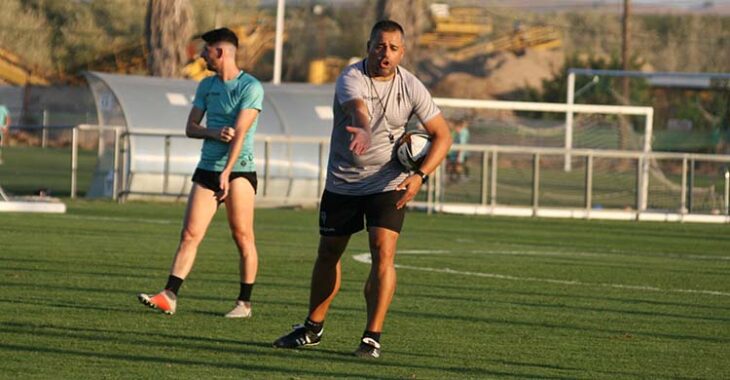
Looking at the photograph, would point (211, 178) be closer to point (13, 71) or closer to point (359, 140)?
point (359, 140)

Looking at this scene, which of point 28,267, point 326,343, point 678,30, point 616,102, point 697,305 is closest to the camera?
point 326,343

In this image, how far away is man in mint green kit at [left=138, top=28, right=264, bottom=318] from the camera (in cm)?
1295

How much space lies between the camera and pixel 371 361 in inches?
417

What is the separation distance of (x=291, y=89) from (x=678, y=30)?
103 metres

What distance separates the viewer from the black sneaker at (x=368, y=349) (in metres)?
10.7

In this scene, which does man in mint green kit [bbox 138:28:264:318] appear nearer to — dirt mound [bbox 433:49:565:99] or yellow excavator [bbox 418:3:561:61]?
dirt mound [bbox 433:49:565:99]

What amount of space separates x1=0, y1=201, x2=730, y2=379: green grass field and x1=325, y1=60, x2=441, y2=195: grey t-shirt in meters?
1.10

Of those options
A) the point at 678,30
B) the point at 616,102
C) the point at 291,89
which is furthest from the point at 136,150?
the point at 678,30

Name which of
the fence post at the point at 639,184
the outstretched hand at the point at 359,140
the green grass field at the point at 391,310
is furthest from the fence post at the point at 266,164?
the outstretched hand at the point at 359,140

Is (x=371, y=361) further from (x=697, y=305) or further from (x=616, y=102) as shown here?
(x=616, y=102)

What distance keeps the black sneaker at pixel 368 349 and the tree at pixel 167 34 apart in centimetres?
2734

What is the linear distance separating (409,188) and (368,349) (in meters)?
1.04

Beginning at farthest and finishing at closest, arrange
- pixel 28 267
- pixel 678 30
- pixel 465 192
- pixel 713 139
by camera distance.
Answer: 1. pixel 678 30
2. pixel 713 139
3. pixel 465 192
4. pixel 28 267

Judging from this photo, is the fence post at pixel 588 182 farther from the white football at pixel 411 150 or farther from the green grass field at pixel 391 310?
the white football at pixel 411 150
